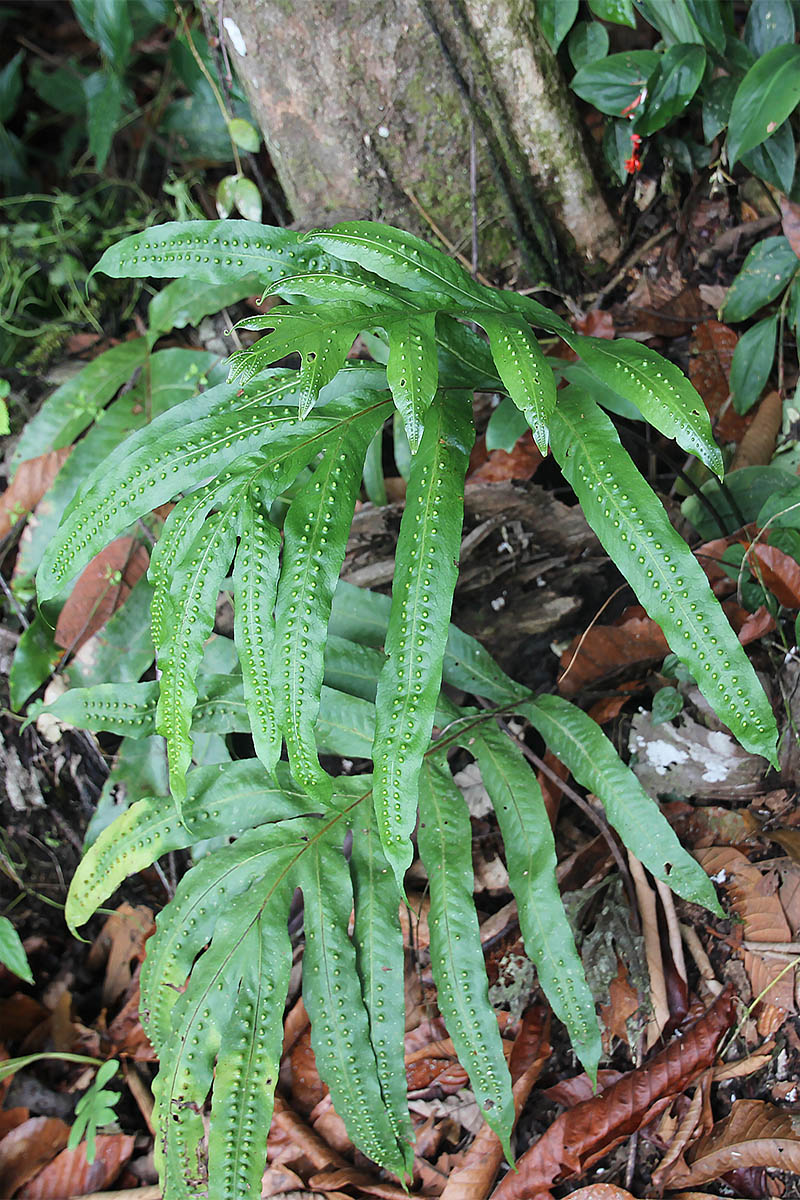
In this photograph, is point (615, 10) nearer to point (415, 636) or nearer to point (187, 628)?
point (415, 636)

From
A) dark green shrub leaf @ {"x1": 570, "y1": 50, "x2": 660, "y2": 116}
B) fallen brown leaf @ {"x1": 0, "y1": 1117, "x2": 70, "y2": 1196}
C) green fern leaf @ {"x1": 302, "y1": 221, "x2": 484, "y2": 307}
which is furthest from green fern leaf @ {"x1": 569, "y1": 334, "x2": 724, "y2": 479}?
fallen brown leaf @ {"x1": 0, "y1": 1117, "x2": 70, "y2": 1196}

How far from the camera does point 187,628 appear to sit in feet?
4.48

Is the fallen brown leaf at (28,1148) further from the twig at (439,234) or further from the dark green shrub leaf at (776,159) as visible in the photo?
the dark green shrub leaf at (776,159)

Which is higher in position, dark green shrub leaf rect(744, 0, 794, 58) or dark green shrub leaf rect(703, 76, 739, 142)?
dark green shrub leaf rect(744, 0, 794, 58)

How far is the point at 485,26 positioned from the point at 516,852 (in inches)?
70.0

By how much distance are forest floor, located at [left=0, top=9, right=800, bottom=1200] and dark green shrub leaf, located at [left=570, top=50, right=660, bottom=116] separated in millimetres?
254

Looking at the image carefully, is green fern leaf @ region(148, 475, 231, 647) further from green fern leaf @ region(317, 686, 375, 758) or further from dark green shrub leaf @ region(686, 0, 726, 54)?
dark green shrub leaf @ region(686, 0, 726, 54)

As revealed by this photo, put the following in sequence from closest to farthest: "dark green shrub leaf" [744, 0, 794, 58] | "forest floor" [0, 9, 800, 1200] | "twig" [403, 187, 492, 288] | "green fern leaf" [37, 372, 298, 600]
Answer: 1. "green fern leaf" [37, 372, 298, 600]
2. "forest floor" [0, 9, 800, 1200]
3. "dark green shrub leaf" [744, 0, 794, 58]
4. "twig" [403, 187, 492, 288]

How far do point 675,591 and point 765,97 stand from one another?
118 centimetres

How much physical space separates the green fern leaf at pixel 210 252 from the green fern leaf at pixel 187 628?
445 millimetres

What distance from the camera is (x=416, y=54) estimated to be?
1.94 m

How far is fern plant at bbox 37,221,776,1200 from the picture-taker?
4.20 ft

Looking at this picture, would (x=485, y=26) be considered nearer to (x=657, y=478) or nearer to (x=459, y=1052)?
(x=657, y=478)

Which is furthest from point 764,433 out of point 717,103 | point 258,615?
point 258,615
